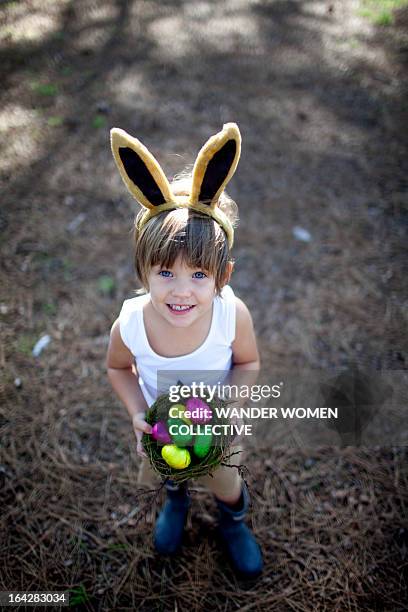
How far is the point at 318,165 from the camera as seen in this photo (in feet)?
11.4

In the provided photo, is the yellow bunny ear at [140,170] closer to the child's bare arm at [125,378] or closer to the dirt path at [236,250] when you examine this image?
the child's bare arm at [125,378]

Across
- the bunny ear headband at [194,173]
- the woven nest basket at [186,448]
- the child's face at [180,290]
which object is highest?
the bunny ear headband at [194,173]

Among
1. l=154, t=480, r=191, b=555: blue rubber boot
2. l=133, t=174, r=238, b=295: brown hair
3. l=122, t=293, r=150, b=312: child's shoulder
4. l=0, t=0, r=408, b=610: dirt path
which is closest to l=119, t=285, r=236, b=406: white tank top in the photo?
l=122, t=293, r=150, b=312: child's shoulder

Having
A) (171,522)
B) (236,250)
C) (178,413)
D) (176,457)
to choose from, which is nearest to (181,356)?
(178,413)

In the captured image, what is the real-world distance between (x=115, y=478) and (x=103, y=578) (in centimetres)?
41

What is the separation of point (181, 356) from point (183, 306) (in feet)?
0.82

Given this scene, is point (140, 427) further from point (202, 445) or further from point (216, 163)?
point (216, 163)

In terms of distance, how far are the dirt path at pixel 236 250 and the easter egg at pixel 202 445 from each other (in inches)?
33.9

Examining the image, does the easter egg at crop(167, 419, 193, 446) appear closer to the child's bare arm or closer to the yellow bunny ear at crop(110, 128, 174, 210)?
the child's bare arm

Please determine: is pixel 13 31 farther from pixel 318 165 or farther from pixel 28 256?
pixel 318 165

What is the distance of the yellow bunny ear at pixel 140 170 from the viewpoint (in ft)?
3.86

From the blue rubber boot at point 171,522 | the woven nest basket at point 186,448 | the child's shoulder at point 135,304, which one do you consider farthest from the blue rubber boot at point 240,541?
the child's shoulder at point 135,304

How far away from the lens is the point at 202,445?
4.22 ft

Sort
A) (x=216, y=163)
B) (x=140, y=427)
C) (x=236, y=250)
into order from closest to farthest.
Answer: (x=216, y=163), (x=140, y=427), (x=236, y=250)
